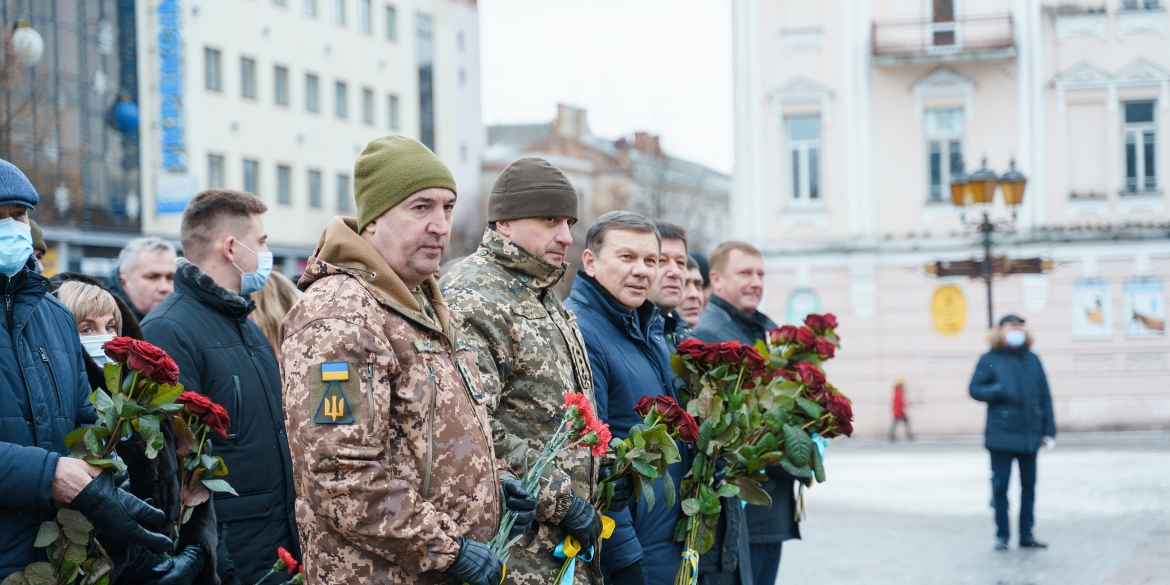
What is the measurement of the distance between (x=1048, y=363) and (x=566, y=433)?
23713mm

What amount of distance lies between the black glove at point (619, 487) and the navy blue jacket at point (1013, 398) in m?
7.21

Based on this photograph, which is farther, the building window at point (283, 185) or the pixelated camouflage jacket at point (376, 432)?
the building window at point (283, 185)

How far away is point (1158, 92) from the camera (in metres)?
25.6

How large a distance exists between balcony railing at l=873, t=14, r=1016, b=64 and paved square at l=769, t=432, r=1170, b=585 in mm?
9393

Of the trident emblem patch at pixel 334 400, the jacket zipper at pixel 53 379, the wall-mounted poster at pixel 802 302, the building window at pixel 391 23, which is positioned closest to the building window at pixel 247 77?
the building window at pixel 391 23

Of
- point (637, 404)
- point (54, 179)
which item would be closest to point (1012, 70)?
point (54, 179)

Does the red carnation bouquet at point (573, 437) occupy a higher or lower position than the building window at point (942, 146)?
lower

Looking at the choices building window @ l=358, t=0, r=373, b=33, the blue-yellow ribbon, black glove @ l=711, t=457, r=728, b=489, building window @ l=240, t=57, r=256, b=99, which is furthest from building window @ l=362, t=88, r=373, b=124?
the blue-yellow ribbon

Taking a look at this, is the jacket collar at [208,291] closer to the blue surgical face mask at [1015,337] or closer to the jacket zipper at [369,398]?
the jacket zipper at [369,398]

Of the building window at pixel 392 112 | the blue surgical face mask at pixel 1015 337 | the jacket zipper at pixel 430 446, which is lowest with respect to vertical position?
the blue surgical face mask at pixel 1015 337

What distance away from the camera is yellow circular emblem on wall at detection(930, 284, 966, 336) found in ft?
85.6

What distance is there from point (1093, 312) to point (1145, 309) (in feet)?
3.37

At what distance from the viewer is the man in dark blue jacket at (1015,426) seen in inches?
437

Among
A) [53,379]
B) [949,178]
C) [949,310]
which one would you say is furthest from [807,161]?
[53,379]
